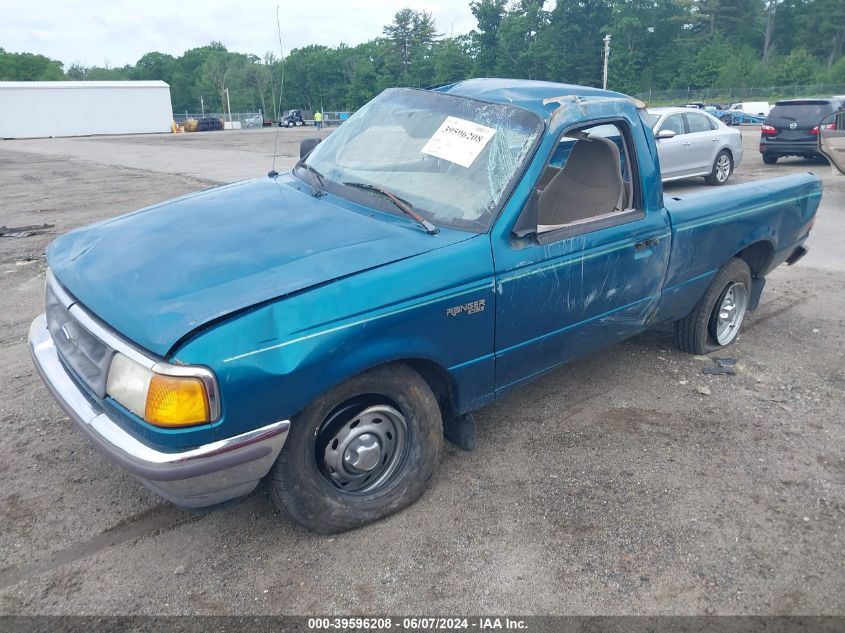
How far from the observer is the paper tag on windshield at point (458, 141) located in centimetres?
337

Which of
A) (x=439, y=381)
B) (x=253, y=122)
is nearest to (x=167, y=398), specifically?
(x=439, y=381)

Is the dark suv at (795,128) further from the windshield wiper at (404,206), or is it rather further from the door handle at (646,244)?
the windshield wiper at (404,206)

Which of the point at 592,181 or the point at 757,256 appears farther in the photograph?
the point at 757,256

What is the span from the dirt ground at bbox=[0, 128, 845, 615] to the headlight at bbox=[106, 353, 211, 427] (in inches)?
30.2

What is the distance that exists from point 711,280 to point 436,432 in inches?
100

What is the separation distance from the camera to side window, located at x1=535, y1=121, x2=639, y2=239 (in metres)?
3.83

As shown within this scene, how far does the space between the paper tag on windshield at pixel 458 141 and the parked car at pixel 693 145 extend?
9.45 metres

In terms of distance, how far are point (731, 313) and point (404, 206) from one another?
3.12 meters

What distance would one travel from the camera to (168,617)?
250 cm

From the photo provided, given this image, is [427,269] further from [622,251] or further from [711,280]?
[711,280]

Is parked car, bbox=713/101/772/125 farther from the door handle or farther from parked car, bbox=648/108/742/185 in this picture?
the door handle

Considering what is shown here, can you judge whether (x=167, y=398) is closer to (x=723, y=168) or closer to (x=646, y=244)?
(x=646, y=244)

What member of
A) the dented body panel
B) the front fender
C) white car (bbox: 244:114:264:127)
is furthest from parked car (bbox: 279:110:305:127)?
the front fender

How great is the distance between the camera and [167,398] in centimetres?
233
